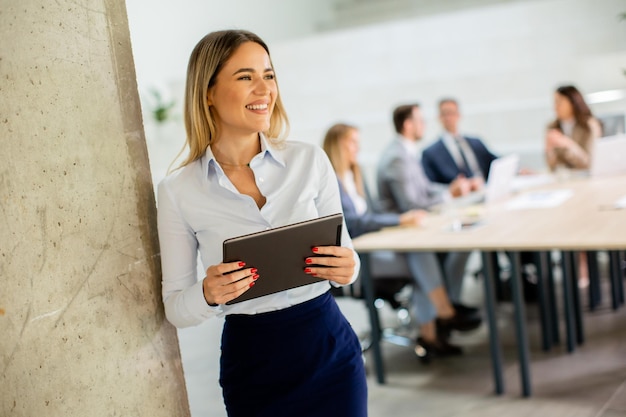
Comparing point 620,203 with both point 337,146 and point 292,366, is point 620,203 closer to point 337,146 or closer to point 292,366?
point 337,146

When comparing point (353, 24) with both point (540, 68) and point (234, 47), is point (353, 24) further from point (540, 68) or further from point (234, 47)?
point (234, 47)

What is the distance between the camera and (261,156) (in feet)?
6.28

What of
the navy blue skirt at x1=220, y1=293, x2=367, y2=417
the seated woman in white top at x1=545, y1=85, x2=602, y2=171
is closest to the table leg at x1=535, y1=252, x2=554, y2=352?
the seated woman in white top at x1=545, y1=85, x2=602, y2=171

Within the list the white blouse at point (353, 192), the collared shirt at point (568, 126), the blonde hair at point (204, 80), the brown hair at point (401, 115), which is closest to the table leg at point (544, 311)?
the white blouse at point (353, 192)

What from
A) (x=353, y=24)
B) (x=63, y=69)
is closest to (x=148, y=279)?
(x=63, y=69)

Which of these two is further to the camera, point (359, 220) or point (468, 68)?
point (468, 68)

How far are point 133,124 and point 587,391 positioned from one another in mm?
2633

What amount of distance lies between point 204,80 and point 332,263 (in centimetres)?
55

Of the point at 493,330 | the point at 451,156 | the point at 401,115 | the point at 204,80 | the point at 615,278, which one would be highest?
the point at 204,80

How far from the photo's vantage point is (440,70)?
26.1 feet

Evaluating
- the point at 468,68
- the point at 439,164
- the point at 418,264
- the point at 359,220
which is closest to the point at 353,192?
the point at 359,220

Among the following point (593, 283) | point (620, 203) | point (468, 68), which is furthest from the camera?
point (468, 68)

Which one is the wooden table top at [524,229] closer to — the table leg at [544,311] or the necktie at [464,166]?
the table leg at [544,311]

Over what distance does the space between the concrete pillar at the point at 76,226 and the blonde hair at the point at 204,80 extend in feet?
0.60
